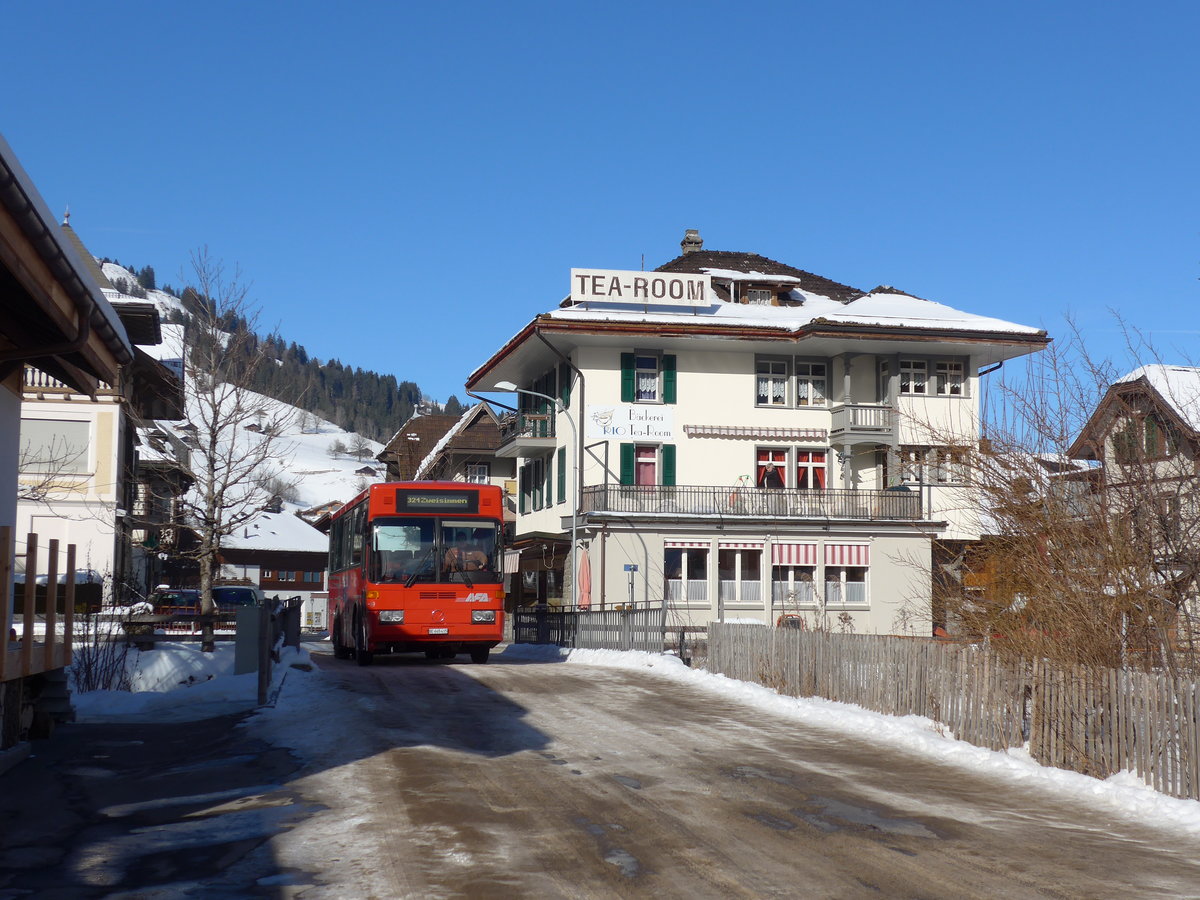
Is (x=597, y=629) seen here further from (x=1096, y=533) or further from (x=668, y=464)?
(x=1096, y=533)

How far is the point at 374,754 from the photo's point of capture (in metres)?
12.5

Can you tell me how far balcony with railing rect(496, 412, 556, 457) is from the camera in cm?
5000

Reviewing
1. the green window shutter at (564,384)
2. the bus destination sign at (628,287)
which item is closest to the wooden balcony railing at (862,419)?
the bus destination sign at (628,287)

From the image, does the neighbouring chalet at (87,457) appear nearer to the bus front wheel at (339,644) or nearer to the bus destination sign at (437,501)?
the bus front wheel at (339,644)

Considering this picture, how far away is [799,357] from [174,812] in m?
40.4

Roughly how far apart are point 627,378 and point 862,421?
8.67m

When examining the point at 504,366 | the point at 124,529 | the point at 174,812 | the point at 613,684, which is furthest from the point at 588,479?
the point at 174,812

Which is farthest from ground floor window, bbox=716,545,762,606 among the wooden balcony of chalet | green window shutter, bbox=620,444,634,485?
the wooden balcony of chalet

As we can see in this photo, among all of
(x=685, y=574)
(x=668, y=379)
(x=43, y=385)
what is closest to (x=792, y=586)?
→ (x=685, y=574)

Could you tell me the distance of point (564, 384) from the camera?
48750 millimetres

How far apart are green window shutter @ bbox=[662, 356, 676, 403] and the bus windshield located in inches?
858

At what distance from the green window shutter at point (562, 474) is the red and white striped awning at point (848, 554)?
32.7ft

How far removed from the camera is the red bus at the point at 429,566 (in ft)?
84.2

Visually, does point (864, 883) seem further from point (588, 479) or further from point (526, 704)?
point (588, 479)
